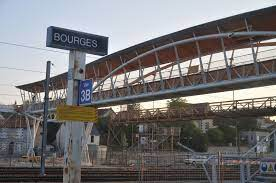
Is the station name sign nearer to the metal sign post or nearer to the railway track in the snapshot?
the metal sign post

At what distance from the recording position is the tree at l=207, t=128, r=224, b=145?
10381cm

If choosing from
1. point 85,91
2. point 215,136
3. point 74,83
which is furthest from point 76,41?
point 215,136

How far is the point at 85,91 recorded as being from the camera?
444 inches

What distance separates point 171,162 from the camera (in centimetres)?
2912

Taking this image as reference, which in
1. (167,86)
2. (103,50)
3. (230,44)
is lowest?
(103,50)

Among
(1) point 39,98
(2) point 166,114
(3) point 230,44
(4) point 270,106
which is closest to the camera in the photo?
(3) point 230,44

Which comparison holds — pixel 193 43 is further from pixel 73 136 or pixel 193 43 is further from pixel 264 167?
pixel 73 136

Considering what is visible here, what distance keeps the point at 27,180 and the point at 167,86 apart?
14860 millimetres

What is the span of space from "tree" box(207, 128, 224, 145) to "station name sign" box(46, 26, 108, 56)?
305ft

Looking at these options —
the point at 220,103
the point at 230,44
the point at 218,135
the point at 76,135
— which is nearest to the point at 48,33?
the point at 76,135

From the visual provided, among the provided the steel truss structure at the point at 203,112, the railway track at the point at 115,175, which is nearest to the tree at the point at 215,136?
the steel truss structure at the point at 203,112

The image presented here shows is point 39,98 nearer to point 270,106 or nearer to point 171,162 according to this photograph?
point 270,106

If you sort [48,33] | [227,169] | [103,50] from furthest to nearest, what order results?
1. [227,169]
2. [103,50]
3. [48,33]

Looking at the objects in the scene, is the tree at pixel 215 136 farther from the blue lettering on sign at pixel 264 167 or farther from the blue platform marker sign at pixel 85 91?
the blue platform marker sign at pixel 85 91
